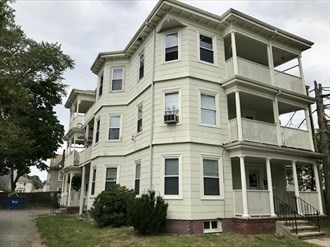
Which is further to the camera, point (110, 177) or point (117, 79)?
point (117, 79)

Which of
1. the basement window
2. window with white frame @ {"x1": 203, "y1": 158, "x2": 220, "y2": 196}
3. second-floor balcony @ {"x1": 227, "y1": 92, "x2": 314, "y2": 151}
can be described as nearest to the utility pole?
second-floor balcony @ {"x1": 227, "y1": 92, "x2": 314, "y2": 151}

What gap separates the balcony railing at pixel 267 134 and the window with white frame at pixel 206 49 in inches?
130

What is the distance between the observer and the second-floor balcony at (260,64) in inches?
559

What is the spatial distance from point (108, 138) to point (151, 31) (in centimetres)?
670

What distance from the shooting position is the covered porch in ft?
41.0

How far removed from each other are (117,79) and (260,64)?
8588mm

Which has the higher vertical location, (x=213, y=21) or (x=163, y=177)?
(x=213, y=21)

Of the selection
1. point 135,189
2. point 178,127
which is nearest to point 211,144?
point 178,127

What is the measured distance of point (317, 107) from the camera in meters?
18.1

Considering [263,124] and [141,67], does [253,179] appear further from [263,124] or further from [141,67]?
[141,67]

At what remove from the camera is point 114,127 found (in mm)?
17672

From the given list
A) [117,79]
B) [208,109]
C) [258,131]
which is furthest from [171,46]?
[258,131]

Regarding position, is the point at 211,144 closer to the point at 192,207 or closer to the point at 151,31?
the point at 192,207

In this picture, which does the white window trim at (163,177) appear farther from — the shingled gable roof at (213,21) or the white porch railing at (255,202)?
the shingled gable roof at (213,21)
